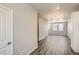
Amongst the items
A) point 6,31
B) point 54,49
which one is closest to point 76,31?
point 54,49

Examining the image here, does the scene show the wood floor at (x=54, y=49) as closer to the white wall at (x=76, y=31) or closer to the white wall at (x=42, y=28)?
the white wall at (x=76, y=31)

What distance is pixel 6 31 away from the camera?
2.41 m

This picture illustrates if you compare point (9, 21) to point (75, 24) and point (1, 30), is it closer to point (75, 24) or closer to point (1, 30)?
point (1, 30)

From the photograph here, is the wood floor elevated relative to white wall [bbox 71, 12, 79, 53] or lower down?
lower down

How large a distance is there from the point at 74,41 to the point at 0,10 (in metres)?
3.09

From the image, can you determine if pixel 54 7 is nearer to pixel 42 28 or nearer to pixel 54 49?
pixel 54 49

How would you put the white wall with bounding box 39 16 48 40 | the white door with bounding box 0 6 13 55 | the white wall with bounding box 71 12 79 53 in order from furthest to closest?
the white wall with bounding box 39 16 48 40 → the white wall with bounding box 71 12 79 53 → the white door with bounding box 0 6 13 55

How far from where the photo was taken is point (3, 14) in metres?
2.28

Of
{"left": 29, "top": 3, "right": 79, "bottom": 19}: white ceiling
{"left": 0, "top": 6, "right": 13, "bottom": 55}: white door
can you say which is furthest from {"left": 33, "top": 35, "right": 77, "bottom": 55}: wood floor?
{"left": 29, "top": 3, "right": 79, "bottom": 19}: white ceiling

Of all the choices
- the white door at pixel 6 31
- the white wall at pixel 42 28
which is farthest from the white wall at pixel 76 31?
the white wall at pixel 42 28

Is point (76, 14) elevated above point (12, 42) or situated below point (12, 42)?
above

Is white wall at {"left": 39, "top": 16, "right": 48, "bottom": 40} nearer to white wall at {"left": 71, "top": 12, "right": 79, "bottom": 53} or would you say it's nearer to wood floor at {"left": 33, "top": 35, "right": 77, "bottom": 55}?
wood floor at {"left": 33, "top": 35, "right": 77, "bottom": 55}

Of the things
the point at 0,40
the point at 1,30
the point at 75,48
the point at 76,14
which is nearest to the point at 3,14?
the point at 1,30

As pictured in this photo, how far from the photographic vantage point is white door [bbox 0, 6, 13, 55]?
2.26m
